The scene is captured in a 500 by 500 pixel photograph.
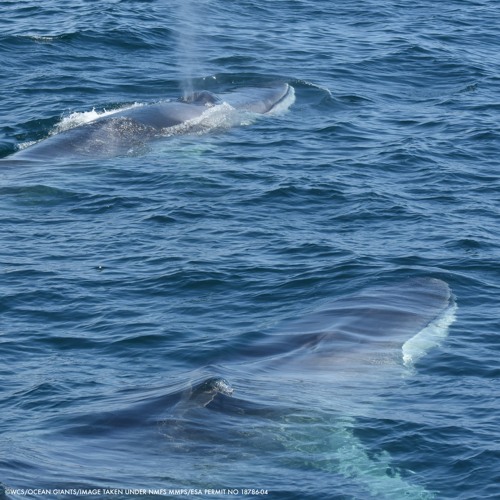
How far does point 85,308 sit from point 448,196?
11072mm

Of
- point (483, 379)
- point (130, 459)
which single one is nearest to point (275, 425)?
point (130, 459)

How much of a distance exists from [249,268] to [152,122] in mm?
10022

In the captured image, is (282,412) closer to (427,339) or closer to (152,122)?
(427,339)

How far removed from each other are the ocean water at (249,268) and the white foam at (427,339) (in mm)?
72

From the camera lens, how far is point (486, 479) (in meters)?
18.8

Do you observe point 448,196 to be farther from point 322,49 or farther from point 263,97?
point 322,49

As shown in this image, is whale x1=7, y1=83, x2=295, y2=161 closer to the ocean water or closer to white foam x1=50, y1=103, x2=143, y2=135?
white foam x1=50, y1=103, x2=143, y2=135

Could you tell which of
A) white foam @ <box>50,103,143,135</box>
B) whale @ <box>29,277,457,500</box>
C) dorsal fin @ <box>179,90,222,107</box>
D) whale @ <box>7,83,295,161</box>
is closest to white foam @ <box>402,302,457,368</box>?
whale @ <box>29,277,457,500</box>

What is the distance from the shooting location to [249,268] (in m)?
27.4

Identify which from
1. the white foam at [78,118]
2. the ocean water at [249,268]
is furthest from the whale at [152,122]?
the ocean water at [249,268]

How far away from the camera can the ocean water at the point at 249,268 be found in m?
19.0

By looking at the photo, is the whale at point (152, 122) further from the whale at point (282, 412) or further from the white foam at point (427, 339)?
the white foam at point (427, 339)

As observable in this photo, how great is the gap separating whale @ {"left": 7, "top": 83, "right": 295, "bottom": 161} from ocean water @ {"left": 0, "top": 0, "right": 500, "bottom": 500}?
1.50 feet

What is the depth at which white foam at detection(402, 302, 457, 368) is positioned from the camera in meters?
23.1
